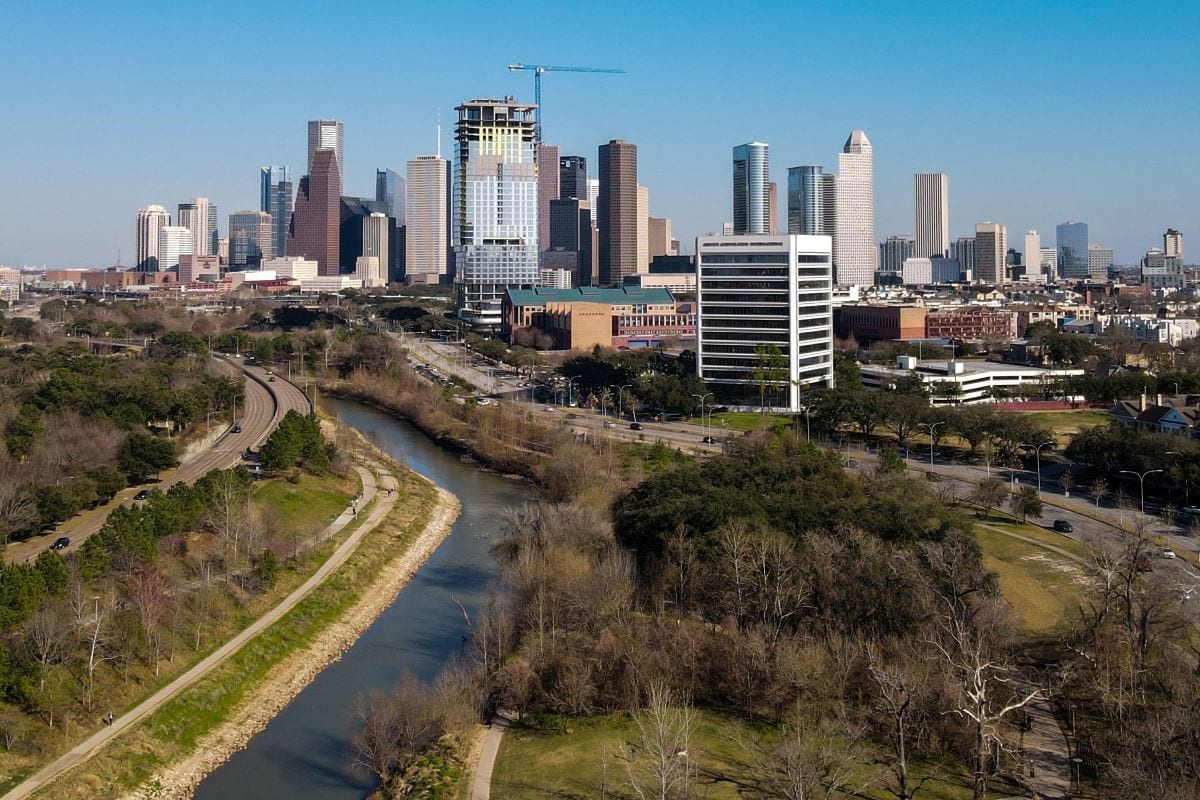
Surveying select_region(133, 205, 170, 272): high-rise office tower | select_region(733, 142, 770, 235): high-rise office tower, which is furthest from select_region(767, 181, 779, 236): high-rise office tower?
select_region(133, 205, 170, 272): high-rise office tower

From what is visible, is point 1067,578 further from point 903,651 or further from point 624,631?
point 624,631

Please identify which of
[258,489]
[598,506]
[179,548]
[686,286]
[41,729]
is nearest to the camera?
[41,729]

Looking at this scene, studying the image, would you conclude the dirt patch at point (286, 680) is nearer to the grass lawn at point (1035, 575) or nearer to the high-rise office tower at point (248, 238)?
the grass lawn at point (1035, 575)

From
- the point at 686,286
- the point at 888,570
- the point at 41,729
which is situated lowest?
the point at 41,729

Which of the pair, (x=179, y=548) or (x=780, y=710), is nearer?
(x=780, y=710)

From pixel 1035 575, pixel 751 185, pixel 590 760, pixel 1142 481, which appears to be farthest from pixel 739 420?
pixel 751 185

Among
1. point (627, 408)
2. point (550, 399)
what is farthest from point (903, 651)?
point (550, 399)
